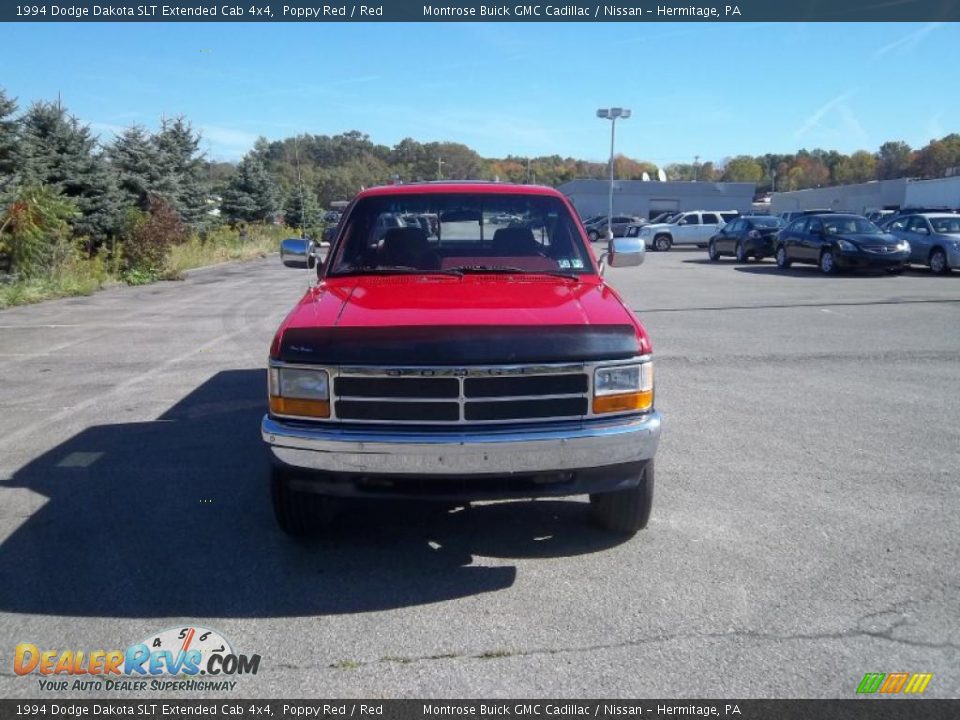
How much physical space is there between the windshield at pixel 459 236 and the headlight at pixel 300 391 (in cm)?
147

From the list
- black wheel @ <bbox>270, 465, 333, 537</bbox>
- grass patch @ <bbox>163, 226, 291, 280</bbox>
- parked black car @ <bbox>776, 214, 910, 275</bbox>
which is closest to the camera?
black wheel @ <bbox>270, 465, 333, 537</bbox>

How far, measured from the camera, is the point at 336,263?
5477 millimetres

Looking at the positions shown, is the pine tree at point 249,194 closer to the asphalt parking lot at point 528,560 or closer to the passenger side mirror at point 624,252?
the asphalt parking lot at point 528,560

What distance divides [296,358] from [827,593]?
8.92ft

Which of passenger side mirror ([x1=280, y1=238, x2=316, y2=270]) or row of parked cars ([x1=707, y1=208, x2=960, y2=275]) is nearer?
passenger side mirror ([x1=280, y1=238, x2=316, y2=270])

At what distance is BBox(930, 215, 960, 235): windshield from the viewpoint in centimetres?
2141

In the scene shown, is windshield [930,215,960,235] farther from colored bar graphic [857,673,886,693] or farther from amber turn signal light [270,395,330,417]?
amber turn signal light [270,395,330,417]

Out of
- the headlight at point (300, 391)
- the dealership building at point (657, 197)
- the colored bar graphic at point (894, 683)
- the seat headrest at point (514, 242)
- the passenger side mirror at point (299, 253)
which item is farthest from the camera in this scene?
the dealership building at point (657, 197)

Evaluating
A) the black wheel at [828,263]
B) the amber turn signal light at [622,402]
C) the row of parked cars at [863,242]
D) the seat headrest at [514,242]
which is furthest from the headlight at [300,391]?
the black wheel at [828,263]

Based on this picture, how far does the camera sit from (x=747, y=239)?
26812mm

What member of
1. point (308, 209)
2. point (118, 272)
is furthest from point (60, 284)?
point (308, 209)

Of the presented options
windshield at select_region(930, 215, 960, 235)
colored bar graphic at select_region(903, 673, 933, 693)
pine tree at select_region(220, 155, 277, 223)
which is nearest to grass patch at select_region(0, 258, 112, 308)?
colored bar graphic at select_region(903, 673, 933, 693)

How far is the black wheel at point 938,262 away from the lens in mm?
20750

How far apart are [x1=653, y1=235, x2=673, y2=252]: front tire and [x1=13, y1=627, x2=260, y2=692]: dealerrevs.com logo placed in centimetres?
3685
